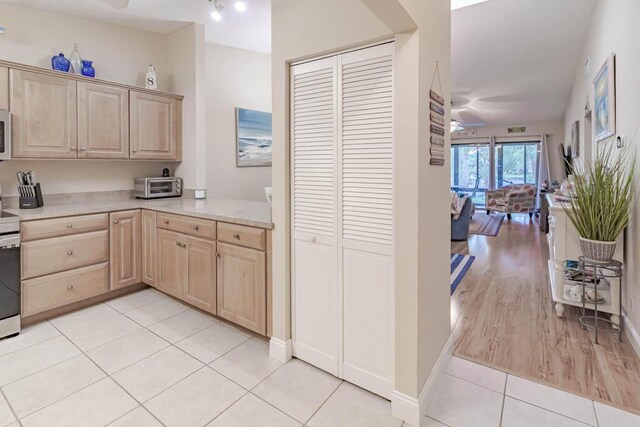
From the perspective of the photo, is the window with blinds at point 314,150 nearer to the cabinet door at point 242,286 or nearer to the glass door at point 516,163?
the cabinet door at point 242,286

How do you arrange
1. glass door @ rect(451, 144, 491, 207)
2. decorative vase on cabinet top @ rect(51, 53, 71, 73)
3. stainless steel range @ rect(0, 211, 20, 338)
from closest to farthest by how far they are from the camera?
1. stainless steel range @ rect(0, 211, 20, 338)
2. decorative vase on cabinet top @ rect(51, 53, 71, 73)
3. glass door @ rect(451, 144, 491, 207)

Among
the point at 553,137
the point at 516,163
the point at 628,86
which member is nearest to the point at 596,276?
the point at 628,86

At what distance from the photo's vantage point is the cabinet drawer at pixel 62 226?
264 centimetres

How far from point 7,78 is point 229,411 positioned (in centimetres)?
301

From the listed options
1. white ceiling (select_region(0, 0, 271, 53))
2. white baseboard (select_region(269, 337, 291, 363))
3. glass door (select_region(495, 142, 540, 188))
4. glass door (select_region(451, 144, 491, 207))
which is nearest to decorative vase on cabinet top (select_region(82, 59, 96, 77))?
white ceiling (select_region(0, 0, 271, 53))

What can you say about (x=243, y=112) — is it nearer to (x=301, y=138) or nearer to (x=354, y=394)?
(x=301, y=138)

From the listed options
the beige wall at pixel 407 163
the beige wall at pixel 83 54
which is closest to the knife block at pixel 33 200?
the beige wall at pixel 83 54

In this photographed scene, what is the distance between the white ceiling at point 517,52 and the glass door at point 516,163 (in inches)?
94.8

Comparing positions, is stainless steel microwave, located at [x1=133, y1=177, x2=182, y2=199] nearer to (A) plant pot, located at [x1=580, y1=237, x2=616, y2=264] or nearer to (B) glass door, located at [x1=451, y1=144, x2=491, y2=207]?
(A) plant pot, located at [x1=580, y1=237, x2=616, y2=264]

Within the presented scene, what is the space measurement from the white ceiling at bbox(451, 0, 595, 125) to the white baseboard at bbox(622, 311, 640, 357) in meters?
2.98

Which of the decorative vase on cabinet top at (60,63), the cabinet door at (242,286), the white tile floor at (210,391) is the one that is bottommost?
the white tile floor at (210,391)

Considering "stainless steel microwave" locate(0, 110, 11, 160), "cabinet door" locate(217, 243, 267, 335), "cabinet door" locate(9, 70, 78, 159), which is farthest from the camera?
"cabinet door" locate(9, 70, 78, 159)

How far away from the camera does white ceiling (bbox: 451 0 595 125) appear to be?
3.63m

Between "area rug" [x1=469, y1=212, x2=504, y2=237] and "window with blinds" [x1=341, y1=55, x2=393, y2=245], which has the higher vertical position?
"window with blinds" [x1=341, y1=55, x2=393, y2=245]
